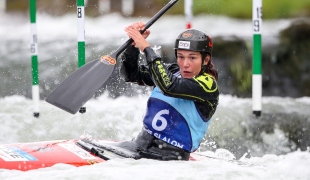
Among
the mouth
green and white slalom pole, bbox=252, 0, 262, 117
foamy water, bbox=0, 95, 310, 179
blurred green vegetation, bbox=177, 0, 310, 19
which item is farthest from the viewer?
blurred green vegetation, bbox=177, 0, 310, 19

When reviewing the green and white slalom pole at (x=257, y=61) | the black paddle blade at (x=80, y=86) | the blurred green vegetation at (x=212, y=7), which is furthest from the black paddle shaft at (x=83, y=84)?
the blurred green vegetation at (x=212, y=7)

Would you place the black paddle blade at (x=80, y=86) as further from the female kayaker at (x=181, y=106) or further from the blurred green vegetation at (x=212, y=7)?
the blurred green vegetation at (x=212, y=7)

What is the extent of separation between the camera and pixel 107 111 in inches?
323

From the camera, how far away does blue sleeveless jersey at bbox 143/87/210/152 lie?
464 cm

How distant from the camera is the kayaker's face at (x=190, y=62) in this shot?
184 inches

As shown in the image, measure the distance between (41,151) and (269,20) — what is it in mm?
7265

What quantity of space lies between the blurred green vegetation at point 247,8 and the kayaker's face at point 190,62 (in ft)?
21.4

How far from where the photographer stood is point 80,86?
4.87 meters

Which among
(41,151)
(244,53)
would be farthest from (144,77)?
(244,53)

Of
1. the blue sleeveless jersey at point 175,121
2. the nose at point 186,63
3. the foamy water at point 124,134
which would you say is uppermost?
the nose at point 186,63

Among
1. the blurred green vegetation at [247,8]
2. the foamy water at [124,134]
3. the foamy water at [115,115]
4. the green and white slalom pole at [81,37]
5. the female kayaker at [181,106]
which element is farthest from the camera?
the blurred green vegetation at [247,8]

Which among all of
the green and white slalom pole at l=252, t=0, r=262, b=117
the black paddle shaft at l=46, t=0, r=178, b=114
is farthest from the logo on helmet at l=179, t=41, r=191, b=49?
the green and white slalom pole at l=252, t=0, r=262, b=117

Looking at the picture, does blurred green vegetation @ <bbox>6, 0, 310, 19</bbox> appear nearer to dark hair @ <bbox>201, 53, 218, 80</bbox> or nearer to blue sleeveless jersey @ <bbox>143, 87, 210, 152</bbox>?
dark hair @ <bbox>201, 53, 218, 80</bbox>

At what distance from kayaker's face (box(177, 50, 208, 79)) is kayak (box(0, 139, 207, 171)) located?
0.61 metres
